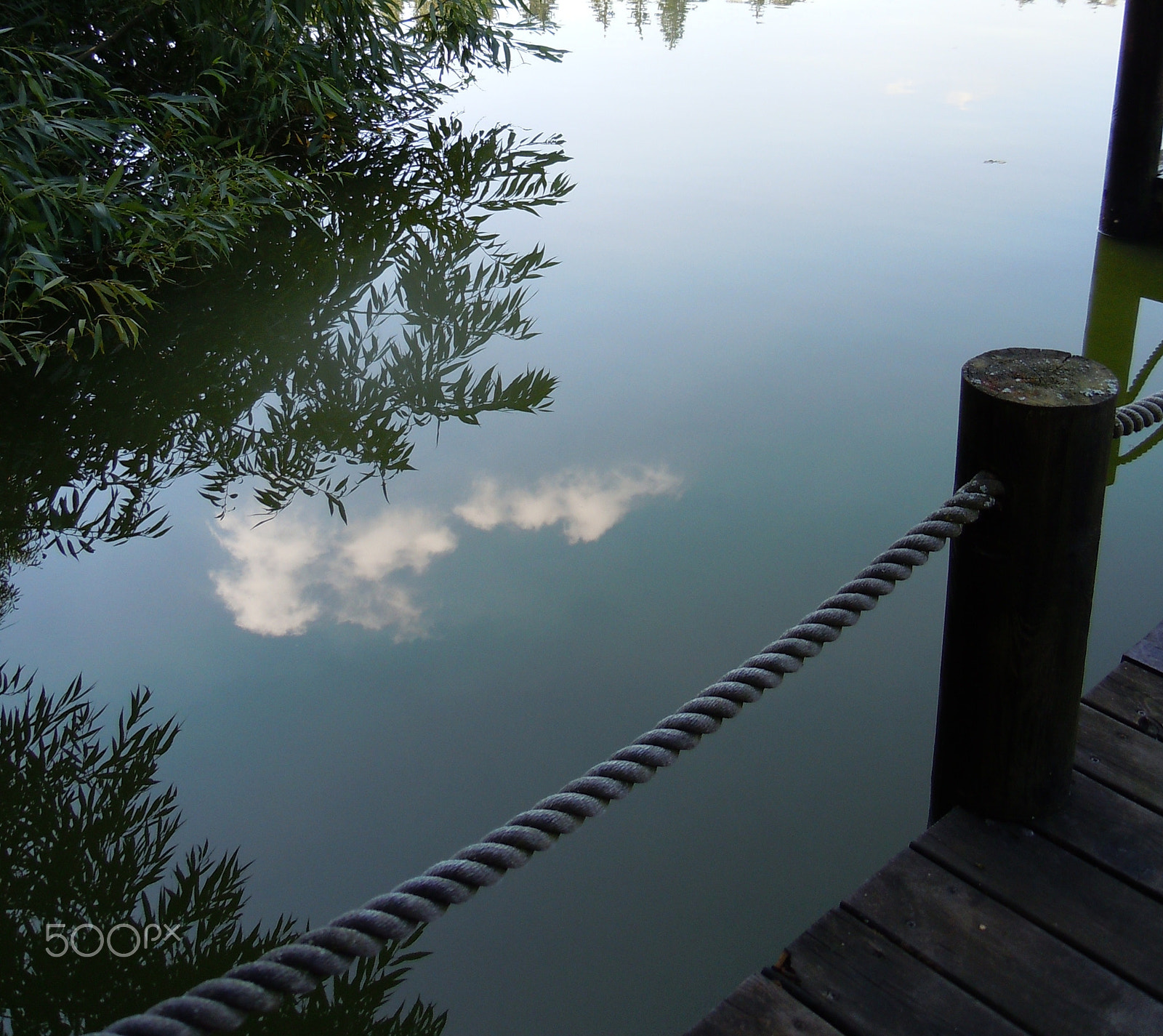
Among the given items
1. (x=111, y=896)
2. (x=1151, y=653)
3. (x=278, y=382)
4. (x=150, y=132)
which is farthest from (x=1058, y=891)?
(x=150, y=132)

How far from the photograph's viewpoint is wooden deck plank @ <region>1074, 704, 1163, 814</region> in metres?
1.27

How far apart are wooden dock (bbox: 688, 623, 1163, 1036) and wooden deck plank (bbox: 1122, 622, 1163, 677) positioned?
0.22 metres

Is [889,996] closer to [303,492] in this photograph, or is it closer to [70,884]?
[70,884]

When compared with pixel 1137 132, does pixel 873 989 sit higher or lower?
lower

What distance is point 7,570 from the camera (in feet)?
7.95

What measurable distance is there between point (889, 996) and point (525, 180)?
14.3 feet

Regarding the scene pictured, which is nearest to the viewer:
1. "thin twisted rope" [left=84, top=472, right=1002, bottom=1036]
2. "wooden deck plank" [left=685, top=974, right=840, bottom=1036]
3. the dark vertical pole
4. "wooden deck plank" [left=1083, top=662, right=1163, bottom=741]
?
"thin twisted rope" [left=84, top=472, right=1002, bottom=1036]

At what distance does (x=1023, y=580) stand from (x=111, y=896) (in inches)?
53.3

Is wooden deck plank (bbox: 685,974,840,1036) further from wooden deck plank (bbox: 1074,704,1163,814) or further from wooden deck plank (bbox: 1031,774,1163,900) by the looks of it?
wooden deck plank (bbox: 1074,704,1163,814)

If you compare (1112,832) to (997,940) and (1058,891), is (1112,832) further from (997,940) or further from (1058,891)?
(997,940)

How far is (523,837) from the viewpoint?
0.85m

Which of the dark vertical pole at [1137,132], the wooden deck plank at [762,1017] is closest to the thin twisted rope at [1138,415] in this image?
the wooden deck plank at [762,1017]

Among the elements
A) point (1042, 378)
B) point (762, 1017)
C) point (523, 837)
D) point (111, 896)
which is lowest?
point (111, 896)

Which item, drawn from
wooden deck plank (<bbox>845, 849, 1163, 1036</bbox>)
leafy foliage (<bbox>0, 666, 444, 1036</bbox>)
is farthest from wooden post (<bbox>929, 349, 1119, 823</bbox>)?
leafy foliage (<bbox>0, 666, 444, 1036</bbox>)
